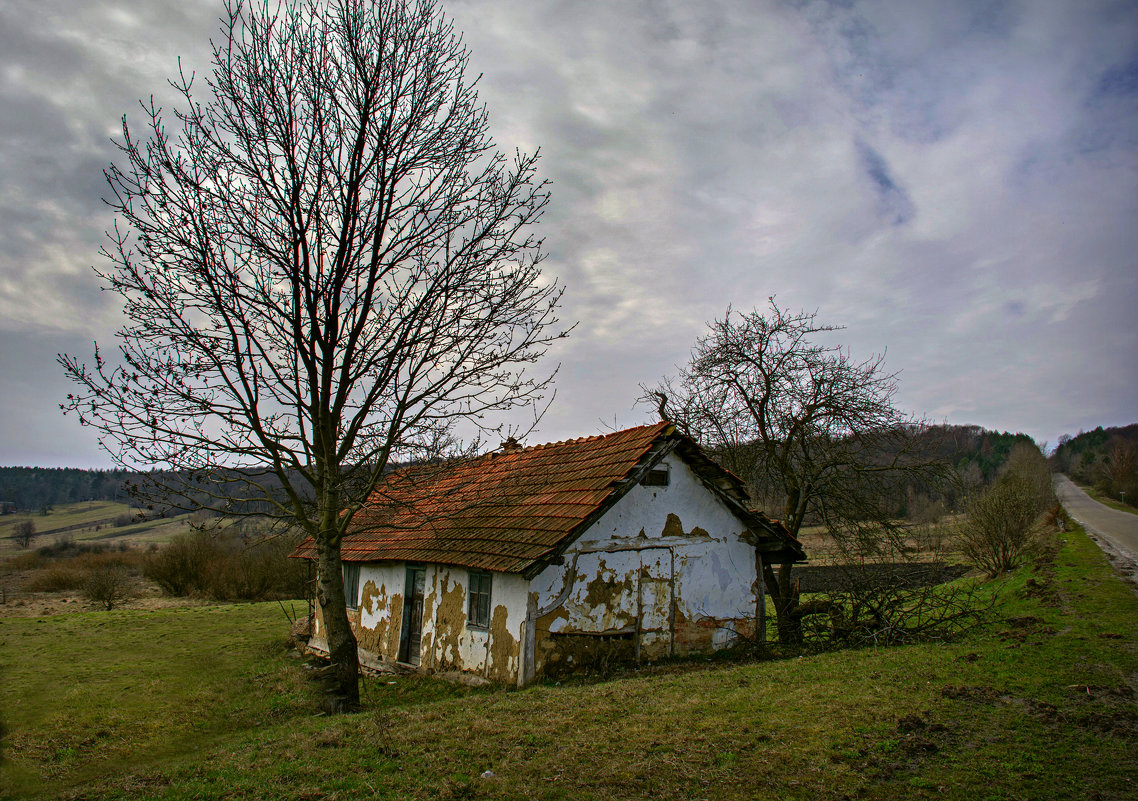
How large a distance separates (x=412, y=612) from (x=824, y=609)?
28.4 feet

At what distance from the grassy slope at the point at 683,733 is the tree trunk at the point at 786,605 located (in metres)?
2.60

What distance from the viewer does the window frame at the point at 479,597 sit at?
10719mm

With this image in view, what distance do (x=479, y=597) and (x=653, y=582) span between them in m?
3.16

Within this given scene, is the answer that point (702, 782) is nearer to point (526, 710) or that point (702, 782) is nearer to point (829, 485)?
point (526, 710)

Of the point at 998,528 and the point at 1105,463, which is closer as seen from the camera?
the point at 998,528

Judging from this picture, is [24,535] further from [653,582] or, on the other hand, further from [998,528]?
[998,528]

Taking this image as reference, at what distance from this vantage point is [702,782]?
199 inches

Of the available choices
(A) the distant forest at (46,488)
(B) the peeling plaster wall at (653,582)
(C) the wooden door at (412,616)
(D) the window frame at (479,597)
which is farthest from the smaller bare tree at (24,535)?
A: (B) the peeling plaster wall at (653,582)

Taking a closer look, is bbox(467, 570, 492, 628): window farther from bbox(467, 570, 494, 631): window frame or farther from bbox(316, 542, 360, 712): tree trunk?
bbox(316, 542, 360, 712): tree trunk

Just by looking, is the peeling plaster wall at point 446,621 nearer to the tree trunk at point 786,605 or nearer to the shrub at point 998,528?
the tree trunk at point 786,605

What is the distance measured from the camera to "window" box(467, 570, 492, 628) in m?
10.8

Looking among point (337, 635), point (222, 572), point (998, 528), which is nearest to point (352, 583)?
point (337, 635)

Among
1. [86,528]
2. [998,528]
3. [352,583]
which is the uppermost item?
[998,528]

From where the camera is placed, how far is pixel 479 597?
36.2ft
